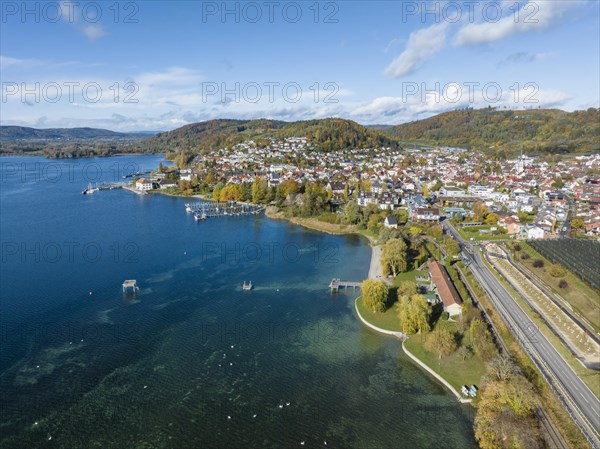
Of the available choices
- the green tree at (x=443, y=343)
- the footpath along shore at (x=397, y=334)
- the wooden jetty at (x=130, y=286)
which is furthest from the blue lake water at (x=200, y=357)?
the green tree at (x=443, y=343)

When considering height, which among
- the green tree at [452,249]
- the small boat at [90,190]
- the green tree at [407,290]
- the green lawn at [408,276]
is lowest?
the green lawn at [408,276]

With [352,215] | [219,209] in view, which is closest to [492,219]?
[352,215]

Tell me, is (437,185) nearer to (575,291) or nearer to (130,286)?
(575,291)

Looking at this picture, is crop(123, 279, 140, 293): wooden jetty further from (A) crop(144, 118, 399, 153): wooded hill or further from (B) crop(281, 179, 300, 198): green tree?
(A) crop(144, 118, 399, 153): wooded hill

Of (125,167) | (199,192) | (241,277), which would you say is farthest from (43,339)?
(125,167)

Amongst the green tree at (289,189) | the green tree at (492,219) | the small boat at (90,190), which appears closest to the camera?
the green tree at (492,219)

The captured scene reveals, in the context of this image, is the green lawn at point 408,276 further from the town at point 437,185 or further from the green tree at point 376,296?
the town at point 437,185

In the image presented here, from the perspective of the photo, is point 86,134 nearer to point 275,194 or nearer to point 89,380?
point 275,194
